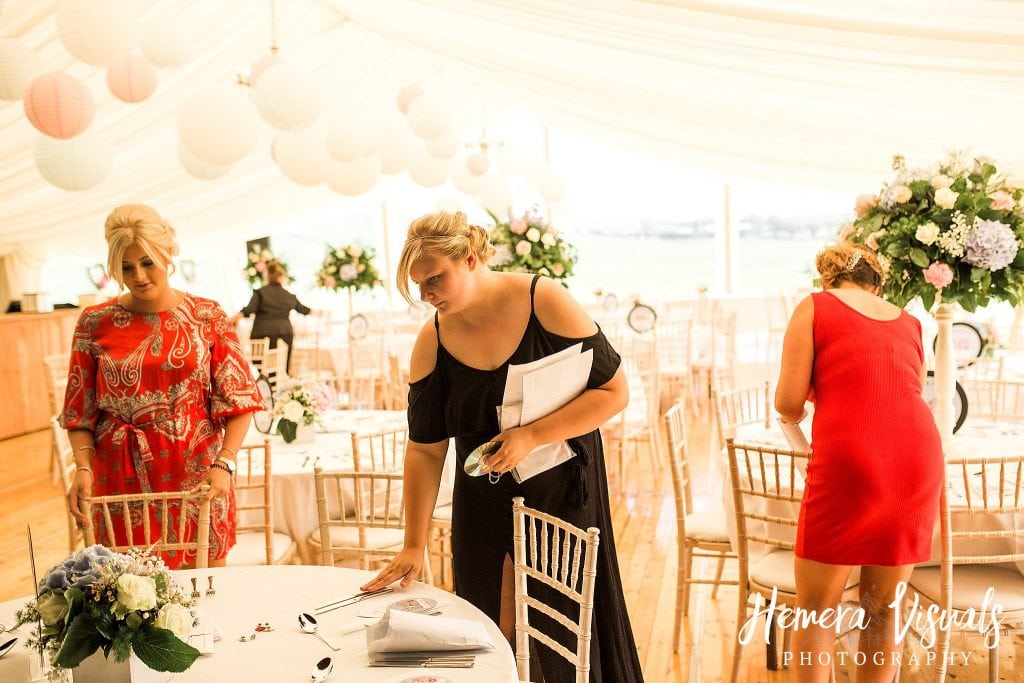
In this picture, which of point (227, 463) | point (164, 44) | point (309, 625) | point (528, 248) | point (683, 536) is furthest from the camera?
point (528, 248)

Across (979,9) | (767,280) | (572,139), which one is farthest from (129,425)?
(767,280)

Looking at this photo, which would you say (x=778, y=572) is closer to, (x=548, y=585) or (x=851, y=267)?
(x=851, y=267)

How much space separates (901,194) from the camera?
330cm

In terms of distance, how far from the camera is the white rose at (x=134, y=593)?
61.3 inches

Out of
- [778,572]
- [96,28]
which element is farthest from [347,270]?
[778,572]

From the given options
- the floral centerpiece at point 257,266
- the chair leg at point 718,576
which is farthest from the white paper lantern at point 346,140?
the floral centerpiece at point 257,266

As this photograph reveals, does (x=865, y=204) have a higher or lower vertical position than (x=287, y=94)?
lower

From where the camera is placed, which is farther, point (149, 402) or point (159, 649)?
point (149, 402)

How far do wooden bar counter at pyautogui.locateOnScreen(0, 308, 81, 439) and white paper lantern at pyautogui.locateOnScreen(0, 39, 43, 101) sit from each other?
5474 mm

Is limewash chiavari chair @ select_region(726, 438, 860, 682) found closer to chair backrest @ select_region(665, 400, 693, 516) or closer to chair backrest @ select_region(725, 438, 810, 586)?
chair backrest @ select_region(725, 438, 810, 586)

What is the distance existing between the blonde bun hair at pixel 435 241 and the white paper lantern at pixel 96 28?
2.42 metres

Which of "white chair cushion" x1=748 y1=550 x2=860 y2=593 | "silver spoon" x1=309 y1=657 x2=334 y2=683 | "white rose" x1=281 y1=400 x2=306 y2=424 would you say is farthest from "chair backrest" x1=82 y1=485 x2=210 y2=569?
"white chair cushion" x1=748 y1=550 x2=860 y2=593

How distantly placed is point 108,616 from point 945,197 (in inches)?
114

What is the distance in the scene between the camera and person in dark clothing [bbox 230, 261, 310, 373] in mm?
8297
